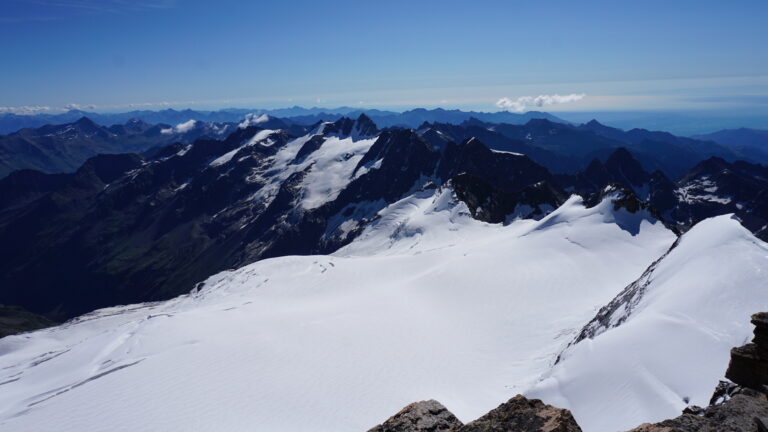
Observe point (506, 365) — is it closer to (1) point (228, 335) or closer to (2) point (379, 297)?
(2) point (379, 297)

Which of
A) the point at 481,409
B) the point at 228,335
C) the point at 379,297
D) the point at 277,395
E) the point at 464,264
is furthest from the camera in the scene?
the point at 464,264

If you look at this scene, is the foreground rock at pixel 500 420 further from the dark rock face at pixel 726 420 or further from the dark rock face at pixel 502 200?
the dark rock face at pixel 502 200

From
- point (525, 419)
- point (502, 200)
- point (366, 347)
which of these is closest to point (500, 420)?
point (525, 419)

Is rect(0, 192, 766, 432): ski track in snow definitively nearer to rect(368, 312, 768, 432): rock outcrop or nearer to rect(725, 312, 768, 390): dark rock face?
rect(725, 312, 768, 390): dark rock face

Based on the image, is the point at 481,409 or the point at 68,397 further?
the point at 68,397

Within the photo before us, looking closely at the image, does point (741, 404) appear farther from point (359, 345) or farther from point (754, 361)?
point (359, 345)

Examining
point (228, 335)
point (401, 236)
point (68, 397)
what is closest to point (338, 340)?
point (228, 335)

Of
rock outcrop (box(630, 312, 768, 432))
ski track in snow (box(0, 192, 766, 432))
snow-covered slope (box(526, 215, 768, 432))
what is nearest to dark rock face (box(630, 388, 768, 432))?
rock outcrop (box(630, 312, 768, 432))
